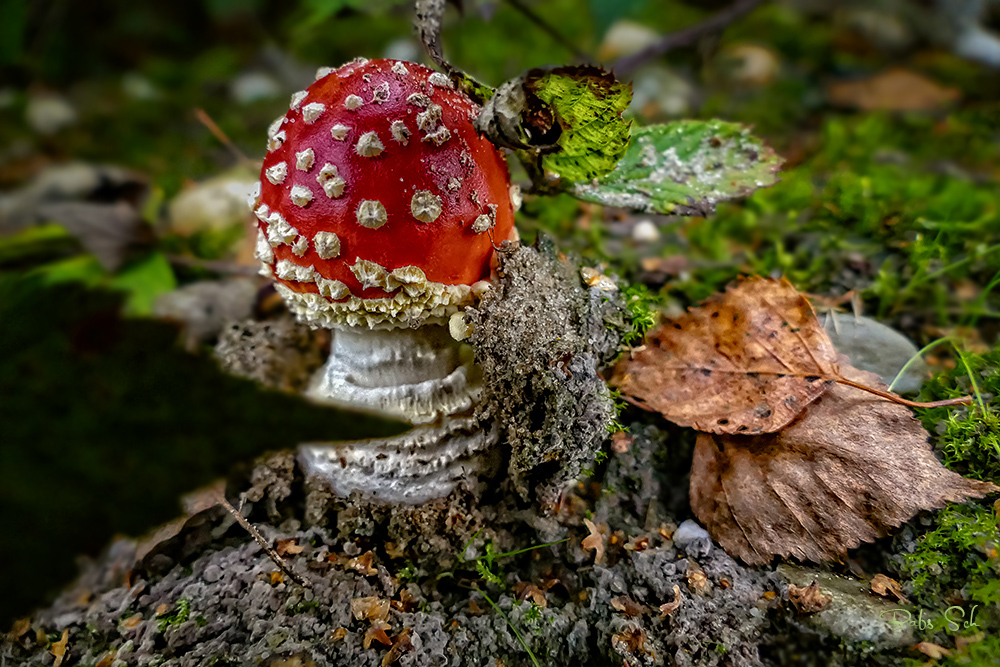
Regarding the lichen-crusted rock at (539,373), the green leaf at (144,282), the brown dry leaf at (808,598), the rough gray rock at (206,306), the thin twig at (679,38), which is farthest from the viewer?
the thin twig at (679,38)

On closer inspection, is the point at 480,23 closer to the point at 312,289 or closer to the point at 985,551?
the point at 312,289

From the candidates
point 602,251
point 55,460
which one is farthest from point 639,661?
point 55,460

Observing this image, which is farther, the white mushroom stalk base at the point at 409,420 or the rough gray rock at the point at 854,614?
the white mushroom stalk base at the point at 409,420

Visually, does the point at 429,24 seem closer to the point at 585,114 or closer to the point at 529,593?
the point at 585,114

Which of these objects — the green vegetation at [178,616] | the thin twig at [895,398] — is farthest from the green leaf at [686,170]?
the green vegetation at [178,616]

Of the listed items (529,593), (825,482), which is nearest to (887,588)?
(825,482)

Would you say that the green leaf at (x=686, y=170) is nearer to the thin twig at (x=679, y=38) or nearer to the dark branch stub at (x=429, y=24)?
the dark branch stub at (x=429, y=24)
